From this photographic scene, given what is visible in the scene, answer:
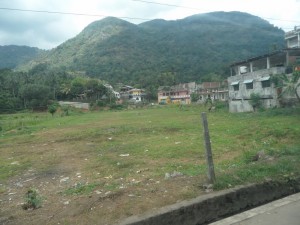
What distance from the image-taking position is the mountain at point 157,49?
312ft

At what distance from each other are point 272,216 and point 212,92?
5485 cm

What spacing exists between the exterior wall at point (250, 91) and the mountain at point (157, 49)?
45.9m

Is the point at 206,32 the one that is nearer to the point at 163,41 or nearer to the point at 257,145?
the point at 163,41

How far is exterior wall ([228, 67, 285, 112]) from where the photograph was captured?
26.8 meters

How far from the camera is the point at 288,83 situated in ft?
79.3

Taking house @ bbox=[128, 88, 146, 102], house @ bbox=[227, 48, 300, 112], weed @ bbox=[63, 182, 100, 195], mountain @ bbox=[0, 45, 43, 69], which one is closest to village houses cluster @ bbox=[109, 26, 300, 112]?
house @ bbox=[227, 48, 300, 112]

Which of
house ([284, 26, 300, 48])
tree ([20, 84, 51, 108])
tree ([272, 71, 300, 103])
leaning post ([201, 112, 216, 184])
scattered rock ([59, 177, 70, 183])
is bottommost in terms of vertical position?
scattered rock ([59, 177, 70, 183])

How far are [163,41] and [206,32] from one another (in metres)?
23.2

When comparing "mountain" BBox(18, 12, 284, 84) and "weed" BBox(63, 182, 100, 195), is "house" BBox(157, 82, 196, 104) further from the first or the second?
"weed" BBox(63, 182, 100, 195)

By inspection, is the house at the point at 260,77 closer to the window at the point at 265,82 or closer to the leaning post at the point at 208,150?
the window at the point at 265,82

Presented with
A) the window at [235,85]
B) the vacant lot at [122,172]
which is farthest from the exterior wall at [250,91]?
the vacant lot at [122,172]

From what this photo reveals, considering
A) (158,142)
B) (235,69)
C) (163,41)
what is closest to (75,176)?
(158,142)

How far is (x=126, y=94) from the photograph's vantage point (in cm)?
7838

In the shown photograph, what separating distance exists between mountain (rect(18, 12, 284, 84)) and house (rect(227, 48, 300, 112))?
45675mm
